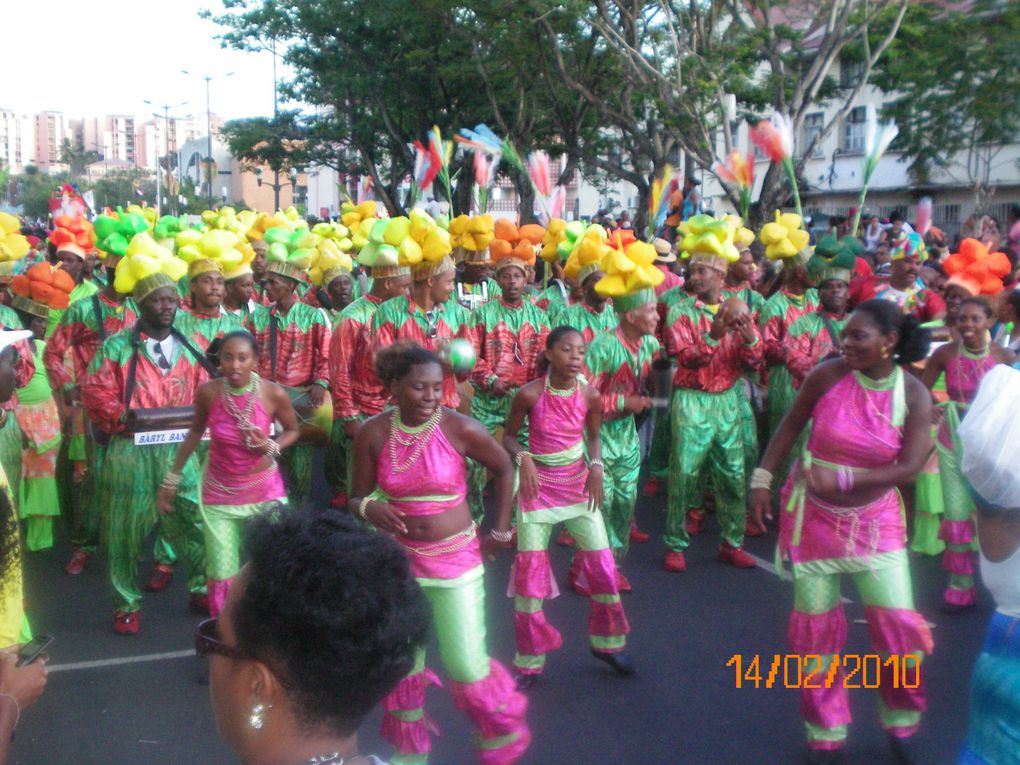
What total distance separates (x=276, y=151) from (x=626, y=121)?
49.7 feet

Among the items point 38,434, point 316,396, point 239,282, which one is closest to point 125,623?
point 38,434

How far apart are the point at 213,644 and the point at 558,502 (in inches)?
129

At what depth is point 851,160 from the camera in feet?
101

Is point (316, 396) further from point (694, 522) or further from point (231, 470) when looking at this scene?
point (694, 522)

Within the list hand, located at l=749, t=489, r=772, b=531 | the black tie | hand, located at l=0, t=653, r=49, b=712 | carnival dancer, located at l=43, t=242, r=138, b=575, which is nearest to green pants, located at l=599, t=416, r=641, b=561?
hand, located at l=749, t=489, r=772, b=531

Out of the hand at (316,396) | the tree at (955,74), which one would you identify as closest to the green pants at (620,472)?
the hand at (316,396)

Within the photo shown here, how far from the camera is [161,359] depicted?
5680 mm

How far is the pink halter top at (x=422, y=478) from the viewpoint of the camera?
4.05 meters

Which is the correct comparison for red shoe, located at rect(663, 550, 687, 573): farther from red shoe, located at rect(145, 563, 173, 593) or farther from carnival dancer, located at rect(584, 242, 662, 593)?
red shoe, located at rect(145, 563, 173, 593)

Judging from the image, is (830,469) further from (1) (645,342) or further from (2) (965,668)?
(1) (645,342)

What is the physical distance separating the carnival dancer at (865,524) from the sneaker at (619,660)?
1.06 m

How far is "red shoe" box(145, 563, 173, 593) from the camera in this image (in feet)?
21.5

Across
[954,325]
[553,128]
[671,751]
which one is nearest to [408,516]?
[671,751]

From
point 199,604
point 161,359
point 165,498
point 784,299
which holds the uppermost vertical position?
point 784,299
